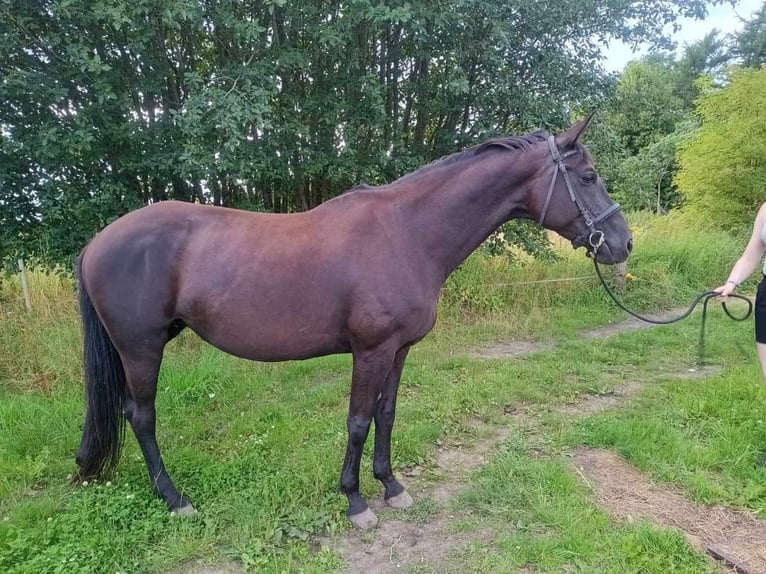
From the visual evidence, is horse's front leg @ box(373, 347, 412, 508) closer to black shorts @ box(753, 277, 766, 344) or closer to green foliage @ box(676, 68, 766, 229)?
black shorts @ box(753, 277, 766, 344)

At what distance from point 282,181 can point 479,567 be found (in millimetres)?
4617

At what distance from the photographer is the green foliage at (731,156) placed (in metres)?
8.98

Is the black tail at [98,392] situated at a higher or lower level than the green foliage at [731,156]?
lower

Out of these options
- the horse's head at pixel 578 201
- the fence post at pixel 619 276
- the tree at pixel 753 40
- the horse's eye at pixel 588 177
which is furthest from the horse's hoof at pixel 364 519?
the tree at pixel 753 40

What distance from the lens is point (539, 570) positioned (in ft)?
7.09

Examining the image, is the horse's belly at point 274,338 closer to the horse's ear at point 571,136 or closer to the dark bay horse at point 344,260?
the dark bay horse at point 344,260

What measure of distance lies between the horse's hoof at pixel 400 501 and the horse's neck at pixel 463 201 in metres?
1.32

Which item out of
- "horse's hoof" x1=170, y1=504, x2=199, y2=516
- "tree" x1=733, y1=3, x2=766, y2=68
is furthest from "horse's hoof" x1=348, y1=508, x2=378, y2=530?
"tree" x1=733, y1=3, x2=766, y2=68

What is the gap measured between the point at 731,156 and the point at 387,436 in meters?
9.83

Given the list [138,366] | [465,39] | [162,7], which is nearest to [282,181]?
[162,7]

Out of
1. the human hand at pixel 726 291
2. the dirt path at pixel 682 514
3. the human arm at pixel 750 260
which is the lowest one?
the dirt path at pixel 682 514

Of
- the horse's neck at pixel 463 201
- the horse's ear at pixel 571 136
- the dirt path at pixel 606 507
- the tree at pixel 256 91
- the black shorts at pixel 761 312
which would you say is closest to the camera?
the dirt path at pixel 606 507

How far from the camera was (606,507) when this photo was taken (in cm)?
260

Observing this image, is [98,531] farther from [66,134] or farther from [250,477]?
[66,134]
